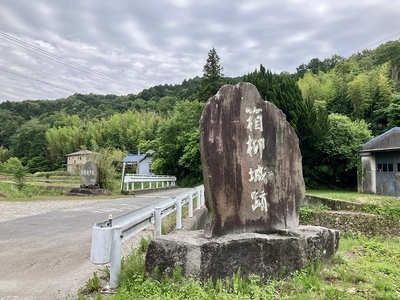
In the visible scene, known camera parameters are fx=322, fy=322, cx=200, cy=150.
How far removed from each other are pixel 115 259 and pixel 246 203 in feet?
5.89

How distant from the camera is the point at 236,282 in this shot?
360 cm

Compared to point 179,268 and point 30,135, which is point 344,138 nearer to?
point 179,268

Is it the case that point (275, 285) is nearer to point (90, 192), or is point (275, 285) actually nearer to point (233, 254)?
point (233, 254)

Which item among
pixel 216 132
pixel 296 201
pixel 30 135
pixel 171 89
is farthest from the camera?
pixel 171 89

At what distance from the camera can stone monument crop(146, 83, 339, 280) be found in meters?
3.77

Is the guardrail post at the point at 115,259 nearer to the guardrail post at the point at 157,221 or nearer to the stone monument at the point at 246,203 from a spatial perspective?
the stone monument at the point at 246,203

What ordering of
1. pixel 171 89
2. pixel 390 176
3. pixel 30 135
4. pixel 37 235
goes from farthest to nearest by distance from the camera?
pixel 171 89 → pixel 30 135 → pixel 390 176 → pixel 37 235

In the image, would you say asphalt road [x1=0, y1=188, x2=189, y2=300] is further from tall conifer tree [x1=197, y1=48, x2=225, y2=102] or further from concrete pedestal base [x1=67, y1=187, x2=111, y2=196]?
tall conifer tree [x1=197, y1=48, x2=225, y2=102]

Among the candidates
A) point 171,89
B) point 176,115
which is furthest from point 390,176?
point 171,89

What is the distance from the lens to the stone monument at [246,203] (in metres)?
3.77

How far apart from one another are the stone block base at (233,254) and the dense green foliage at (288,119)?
17.9 metres

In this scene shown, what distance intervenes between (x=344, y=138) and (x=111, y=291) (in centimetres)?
2128

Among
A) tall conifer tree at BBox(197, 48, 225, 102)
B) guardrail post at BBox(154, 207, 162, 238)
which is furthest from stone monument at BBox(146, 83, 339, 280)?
tall conifer tree at BBox(197, 48, 225, 102)

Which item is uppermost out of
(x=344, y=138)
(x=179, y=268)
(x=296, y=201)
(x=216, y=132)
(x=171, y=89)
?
(x=171, y=89)
